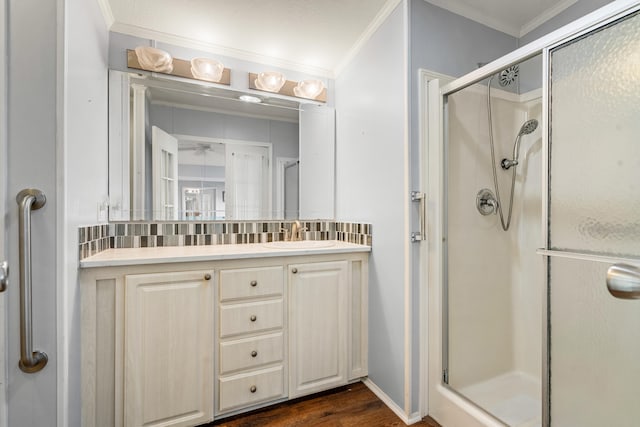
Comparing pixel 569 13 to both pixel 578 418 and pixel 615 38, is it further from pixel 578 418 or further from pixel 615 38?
pixel 578 418

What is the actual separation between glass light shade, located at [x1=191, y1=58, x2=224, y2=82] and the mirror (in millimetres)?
67

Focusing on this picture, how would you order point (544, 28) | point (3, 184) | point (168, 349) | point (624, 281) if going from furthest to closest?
point (544, 28) < point (168, 349) < point (3, 184) < point (624, 281)

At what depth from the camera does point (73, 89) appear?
1.16m

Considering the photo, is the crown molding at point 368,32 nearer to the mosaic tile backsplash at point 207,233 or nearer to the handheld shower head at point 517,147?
the handheld shower head at point 517,147

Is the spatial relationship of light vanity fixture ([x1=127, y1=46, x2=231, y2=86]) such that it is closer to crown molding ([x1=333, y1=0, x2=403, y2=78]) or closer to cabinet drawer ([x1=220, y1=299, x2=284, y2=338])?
crown molding ([x1=333, y1=0, x2=403, y2=78])

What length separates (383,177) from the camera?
5.50 feet

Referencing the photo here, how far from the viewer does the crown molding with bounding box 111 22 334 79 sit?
5.76ft

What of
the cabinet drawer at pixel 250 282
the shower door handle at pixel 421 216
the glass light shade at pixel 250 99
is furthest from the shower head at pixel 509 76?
the cabinet drawer at pixel 250 282

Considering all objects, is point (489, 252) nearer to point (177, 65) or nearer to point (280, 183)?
point (280, 183)

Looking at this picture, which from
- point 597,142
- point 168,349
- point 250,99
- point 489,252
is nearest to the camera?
point 597,142

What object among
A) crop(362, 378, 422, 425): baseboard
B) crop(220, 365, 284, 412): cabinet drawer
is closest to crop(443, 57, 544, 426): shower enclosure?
crop(362, 378, 422, 425): baseboard

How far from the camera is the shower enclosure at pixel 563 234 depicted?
94cm

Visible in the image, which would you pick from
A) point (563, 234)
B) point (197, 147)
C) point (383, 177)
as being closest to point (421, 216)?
point (383, 177)

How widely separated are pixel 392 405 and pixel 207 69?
2.40 metres
